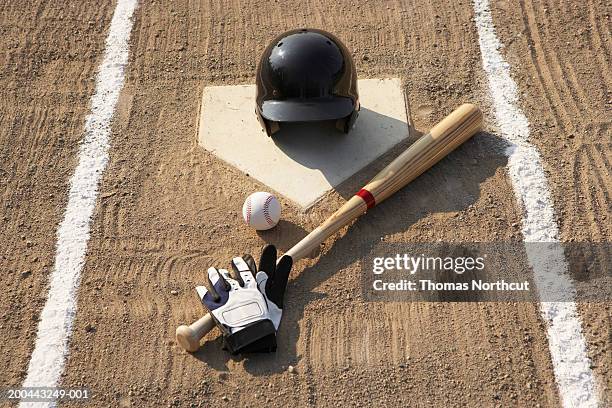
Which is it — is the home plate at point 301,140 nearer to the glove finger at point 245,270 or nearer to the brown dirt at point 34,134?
the glove finger at point 245,270

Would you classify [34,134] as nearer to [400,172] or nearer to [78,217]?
[78,217]

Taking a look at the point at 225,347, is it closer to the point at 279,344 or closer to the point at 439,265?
the point at 279,344

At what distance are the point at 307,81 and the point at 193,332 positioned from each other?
210 cm

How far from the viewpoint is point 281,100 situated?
5.75 meters

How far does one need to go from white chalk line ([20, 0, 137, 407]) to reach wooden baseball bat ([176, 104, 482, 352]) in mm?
835

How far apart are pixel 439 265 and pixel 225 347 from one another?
5.05 feet

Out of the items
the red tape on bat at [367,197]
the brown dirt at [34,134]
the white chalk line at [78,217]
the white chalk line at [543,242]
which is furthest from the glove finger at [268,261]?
the white chalk line at [543,242]

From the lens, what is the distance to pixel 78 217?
5.56m

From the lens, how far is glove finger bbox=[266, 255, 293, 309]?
4883 mm

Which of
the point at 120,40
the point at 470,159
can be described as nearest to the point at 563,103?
the point at 470,159

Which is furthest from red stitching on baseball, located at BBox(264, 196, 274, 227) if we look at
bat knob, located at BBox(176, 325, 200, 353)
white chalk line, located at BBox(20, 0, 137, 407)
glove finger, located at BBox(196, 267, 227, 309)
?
white chalk line, located at BBox(20, 0, 137, 407)

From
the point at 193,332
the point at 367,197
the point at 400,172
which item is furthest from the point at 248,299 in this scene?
the point at 400,172

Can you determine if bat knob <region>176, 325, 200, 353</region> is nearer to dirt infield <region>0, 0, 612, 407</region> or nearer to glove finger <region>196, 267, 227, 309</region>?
dirt infield <region>0, 0, 612, 407</region>

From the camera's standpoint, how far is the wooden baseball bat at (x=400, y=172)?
512 centimetres
